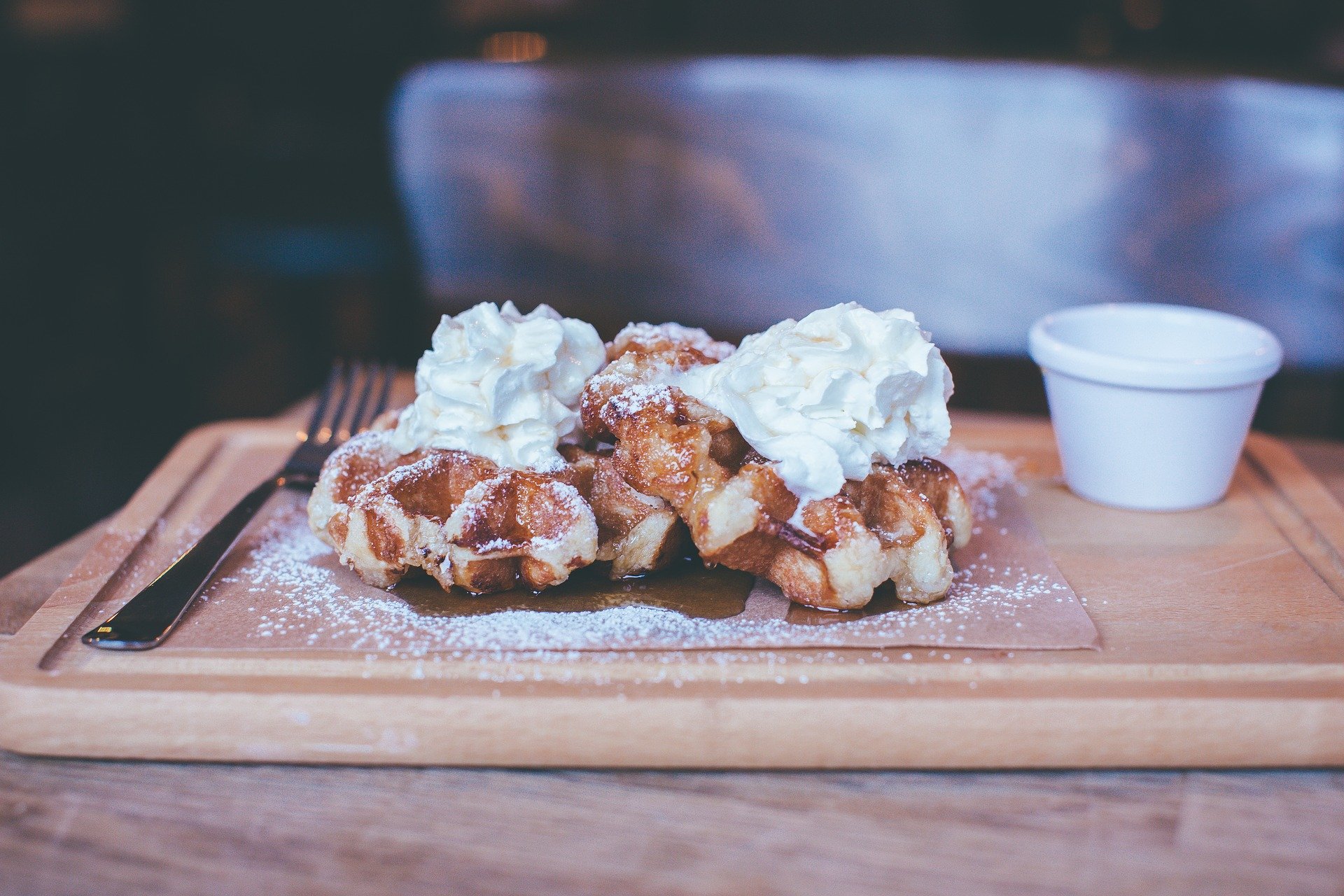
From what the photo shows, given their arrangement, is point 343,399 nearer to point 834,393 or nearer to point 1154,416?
point 834,393

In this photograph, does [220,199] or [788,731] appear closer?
[788,731]

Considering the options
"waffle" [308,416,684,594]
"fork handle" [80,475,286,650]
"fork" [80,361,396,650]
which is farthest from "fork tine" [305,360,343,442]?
"waffle" [308,416,684,594]

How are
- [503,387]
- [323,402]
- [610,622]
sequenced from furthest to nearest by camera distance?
1. [323,402]
2. [503,387]
3. [610,622]

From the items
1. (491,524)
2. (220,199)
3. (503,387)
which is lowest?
(220,199)

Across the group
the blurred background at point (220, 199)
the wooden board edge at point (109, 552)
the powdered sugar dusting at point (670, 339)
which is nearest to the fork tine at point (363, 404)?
the wooden board edge at point (109, 552)

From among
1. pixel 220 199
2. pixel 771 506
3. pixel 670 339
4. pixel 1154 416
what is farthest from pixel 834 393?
pixel 220 199

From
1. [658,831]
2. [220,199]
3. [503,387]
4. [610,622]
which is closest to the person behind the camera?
[658,831]

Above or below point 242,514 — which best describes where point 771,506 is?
above

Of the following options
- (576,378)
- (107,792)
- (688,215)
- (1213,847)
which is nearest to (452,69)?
(688,215)

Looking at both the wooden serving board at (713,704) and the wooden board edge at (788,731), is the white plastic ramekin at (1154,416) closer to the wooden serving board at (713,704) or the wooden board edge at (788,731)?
the wooden serving board at (713,704)

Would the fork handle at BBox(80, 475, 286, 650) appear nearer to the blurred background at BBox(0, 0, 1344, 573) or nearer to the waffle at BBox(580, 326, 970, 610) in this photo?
the waffle at BBox(580, 326, 970, 610)
